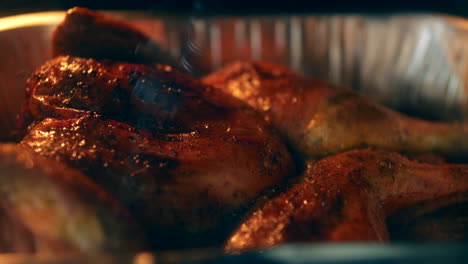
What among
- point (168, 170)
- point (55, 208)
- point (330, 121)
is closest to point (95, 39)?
point (168, 170)

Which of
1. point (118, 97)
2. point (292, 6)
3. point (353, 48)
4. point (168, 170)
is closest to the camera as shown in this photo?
point (168, 170)

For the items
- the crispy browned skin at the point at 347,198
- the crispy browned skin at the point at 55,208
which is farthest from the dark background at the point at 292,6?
the crispy browned skin at the point at 55,208

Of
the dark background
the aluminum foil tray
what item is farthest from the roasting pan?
the dark background

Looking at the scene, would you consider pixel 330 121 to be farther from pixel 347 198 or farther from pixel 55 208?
pixel 55 208

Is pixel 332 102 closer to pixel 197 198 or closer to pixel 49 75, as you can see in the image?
pixel 197 198

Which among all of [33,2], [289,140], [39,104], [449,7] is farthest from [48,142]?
[449,7]

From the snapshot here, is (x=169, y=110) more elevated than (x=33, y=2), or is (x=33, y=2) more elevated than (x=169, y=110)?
(x=33, y=2)

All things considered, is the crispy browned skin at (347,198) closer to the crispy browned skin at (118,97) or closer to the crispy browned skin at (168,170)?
the crispy browned skin at (168,170)
